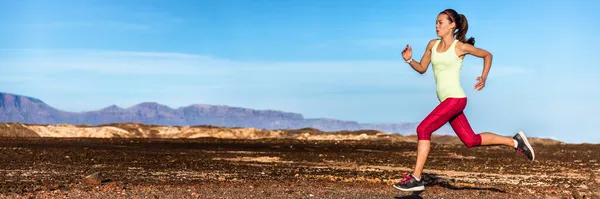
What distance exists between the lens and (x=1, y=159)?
28156mm

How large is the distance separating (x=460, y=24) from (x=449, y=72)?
0.74 m

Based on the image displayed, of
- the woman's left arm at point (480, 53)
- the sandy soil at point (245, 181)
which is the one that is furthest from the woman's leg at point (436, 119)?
the sandy soil at point (245, 181)

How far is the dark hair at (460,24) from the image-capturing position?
36.3 ft

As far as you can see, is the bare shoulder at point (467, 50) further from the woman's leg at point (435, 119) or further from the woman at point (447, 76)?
the woman's leg at point (435, 119)

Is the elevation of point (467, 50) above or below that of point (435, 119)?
above

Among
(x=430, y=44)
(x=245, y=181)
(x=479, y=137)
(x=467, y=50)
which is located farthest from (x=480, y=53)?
(x=245, y=181)

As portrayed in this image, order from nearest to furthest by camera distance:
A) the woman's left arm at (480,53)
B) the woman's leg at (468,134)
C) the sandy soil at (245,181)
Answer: the woman's left arm at (480,53) < the woman's leg at (468,134) < the sandy soil at (245,181)

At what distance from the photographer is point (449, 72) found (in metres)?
11.0

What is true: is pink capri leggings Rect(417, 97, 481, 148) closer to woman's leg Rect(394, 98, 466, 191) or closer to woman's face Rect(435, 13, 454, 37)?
woman's leg Rect(394, 98, 466, 191)

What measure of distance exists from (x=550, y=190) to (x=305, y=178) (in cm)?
604

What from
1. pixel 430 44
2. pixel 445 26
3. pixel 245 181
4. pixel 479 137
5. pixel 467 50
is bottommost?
pixel 245 181

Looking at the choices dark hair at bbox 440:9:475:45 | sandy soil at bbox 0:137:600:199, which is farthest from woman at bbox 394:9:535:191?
sandy soil at bbox 0:137:600:199

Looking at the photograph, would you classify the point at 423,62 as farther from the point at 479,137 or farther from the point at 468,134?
the point at 479,137

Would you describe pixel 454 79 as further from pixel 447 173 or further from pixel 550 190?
pixel 447 173
